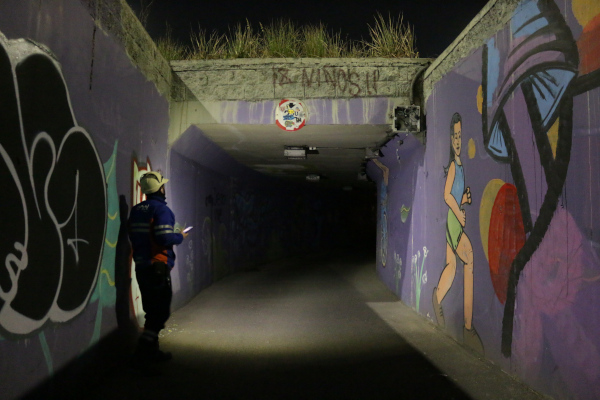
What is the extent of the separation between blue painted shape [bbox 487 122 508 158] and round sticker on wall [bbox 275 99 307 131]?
3.33 m

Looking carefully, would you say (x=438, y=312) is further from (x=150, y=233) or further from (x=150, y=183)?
(x=150, y=183)

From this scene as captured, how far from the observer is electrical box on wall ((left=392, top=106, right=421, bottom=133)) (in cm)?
695

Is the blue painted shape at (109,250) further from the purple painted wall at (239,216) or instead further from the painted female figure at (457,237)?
the painted female figure at (457,237)

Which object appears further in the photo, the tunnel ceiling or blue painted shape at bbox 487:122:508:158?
the tunnel ceiling

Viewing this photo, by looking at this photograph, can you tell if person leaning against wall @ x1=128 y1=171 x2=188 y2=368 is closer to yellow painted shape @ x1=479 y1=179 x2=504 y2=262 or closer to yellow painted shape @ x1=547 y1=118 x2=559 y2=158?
yellow painted shape @ x1=479 y1=179 x2=504 y2=262

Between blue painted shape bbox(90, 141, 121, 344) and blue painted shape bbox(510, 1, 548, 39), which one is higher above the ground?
blue painted shape bbox(510, 1, 548, 39)

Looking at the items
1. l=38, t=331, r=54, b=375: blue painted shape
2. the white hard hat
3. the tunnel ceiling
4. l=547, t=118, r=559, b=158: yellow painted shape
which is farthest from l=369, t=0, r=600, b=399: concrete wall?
l=38, t=331, r=54, b=375: blue painted shape

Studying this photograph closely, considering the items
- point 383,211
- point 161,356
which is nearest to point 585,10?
point 161,356

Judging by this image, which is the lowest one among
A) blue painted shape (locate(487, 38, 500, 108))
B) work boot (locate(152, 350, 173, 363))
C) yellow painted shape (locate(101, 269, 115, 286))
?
work boot (locate(152, 350, 173, 363))

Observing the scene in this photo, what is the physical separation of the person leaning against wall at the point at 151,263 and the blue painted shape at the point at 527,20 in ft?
12.1

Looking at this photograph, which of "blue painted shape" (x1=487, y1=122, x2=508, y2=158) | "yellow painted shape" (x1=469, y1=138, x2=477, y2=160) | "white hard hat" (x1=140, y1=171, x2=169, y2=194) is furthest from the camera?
"yellow painted shape" (x1=469, y1=138, x2=477, y2=160)

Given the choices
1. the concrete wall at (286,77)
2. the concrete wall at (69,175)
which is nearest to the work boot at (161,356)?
the concrete wall at (69,175)

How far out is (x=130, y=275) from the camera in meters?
5.08

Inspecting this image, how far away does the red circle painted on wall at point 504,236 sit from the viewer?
4066mm
